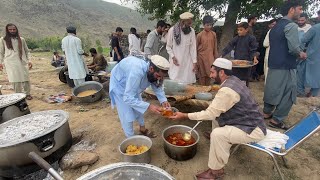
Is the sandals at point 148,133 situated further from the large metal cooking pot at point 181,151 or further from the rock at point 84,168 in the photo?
the rock at point 84,168

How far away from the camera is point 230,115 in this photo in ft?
8.52

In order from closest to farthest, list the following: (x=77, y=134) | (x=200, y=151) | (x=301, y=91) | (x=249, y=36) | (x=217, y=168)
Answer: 1. (x=217, y=168)
2. (x=200, y=151)
3. (x=77, y=134)
4. (x=249, y=36)
5. (x=301, y=91)

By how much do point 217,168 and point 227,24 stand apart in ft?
20.5

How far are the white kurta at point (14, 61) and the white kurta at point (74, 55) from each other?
3.25ft

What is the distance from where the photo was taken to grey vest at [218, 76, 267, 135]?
2.48m

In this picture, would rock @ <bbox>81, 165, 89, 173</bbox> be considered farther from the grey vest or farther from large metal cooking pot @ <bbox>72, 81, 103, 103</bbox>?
large metal cooking pot @ <bbox>72, 81, 103, 103</bbox>

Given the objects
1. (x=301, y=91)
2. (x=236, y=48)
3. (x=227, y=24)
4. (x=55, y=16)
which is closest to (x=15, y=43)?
(x=236, y=48)

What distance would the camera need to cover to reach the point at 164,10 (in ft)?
23.0

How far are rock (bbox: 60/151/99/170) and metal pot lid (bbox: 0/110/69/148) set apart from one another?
522mm

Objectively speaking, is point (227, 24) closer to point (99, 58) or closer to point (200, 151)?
point (99, 58)

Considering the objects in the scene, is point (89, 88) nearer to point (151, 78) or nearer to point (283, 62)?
point (151, 78)

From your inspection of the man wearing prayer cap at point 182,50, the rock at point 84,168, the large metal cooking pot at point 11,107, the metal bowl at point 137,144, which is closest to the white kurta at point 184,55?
the man wearing prayer cap at point 182,50

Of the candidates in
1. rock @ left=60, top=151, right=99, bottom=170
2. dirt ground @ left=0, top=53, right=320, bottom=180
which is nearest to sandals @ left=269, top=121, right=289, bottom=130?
dirt ground @ left=0, top=53, right=320, bottom=180

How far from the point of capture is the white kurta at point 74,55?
570cm
